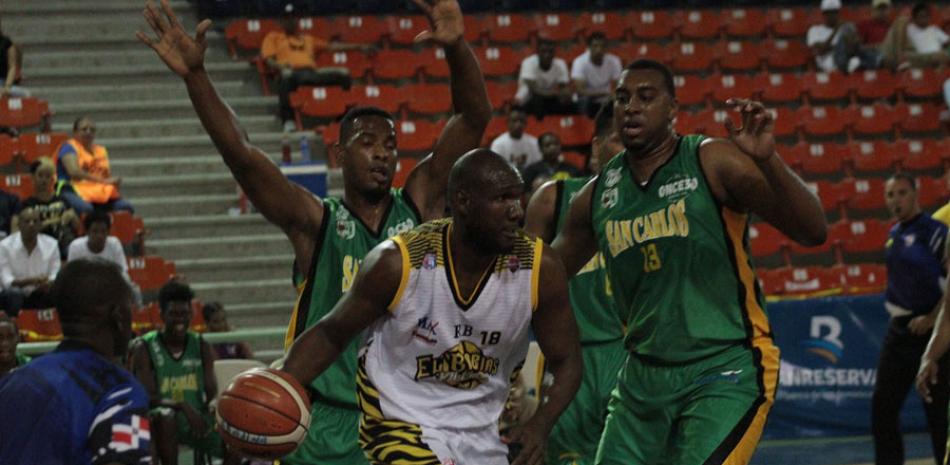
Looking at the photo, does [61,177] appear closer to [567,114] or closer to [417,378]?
[567,114]

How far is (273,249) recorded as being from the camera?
14.6 m

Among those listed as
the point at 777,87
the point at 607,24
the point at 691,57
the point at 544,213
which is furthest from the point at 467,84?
the point at 607,24

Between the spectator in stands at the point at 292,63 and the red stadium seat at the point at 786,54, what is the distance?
19.9 feet

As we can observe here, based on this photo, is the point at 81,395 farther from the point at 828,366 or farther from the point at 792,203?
the point at 828,366

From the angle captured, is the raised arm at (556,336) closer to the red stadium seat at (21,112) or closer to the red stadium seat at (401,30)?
the red stadium seat at (21,112)

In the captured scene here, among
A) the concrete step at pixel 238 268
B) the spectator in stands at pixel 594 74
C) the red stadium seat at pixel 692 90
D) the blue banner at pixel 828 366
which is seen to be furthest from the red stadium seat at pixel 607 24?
the blue banner at pixel 828 366

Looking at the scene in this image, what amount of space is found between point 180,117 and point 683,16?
7198mm

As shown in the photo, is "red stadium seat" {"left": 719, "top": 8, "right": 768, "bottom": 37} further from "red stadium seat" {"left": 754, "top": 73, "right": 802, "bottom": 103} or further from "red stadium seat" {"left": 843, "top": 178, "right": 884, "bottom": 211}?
"red stadium seat" {"left": 843, "top": 178, "right": 884, "bottom": 211}

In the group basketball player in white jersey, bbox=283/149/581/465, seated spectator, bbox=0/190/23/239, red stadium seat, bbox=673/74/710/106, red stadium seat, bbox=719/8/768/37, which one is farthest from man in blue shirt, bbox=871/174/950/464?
red stadium seat, bbox=719/8/768/37

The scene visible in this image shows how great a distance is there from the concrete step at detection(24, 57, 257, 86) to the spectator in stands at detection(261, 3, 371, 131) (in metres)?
0.62

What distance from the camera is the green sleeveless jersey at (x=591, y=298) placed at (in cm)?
690

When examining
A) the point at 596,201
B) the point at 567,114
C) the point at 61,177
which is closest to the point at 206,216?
the point at 61,177

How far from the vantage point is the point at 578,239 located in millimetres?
5746

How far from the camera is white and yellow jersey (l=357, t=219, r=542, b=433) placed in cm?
464
